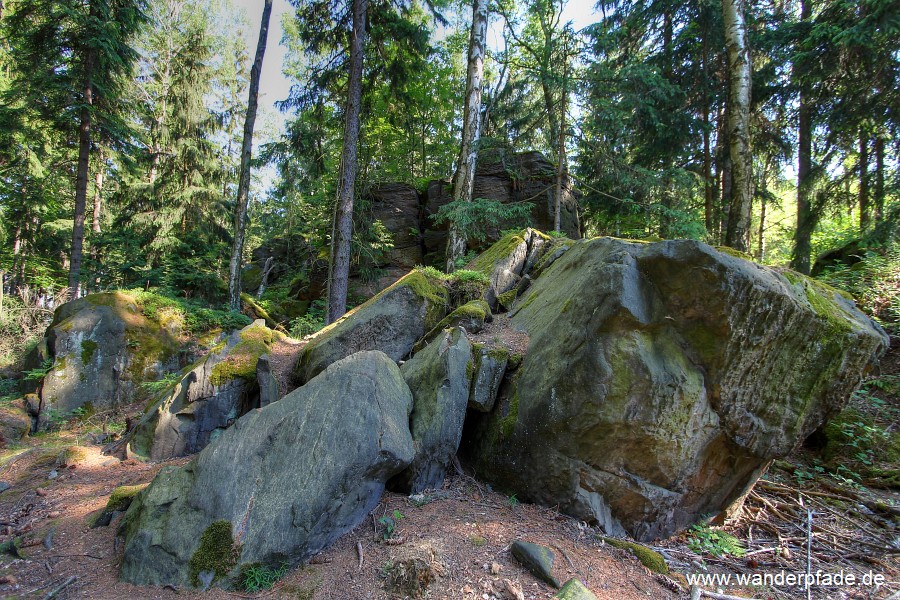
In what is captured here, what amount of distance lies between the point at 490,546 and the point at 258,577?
206 centimetres

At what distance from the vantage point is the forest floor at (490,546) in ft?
10.8

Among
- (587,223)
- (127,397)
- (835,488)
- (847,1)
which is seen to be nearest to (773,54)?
(847,1)

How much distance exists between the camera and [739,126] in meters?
8.45

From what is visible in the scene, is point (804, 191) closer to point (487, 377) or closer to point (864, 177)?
point (864, 177)

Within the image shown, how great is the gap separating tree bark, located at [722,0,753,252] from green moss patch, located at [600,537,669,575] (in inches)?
283

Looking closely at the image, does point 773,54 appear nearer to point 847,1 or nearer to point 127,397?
point 847,1

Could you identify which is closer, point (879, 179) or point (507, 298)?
point (507, 298)

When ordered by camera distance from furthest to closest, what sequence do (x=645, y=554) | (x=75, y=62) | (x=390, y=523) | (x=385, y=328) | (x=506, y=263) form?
(x=75, y=62) < (x=506, y=263) < (x=385, y=328) < (x=390, y=523) < (x=645, y=554)

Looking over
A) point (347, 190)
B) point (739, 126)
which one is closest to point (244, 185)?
point (347, 190)

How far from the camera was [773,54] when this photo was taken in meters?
10.9

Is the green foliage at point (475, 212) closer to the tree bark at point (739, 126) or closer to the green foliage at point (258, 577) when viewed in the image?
the tree bark at point (739, 126)

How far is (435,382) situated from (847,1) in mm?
12019

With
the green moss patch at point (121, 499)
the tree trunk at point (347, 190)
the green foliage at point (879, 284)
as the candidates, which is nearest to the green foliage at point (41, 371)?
the tree trunk at point (347, 190)

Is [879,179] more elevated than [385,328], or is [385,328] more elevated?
[879,179]
